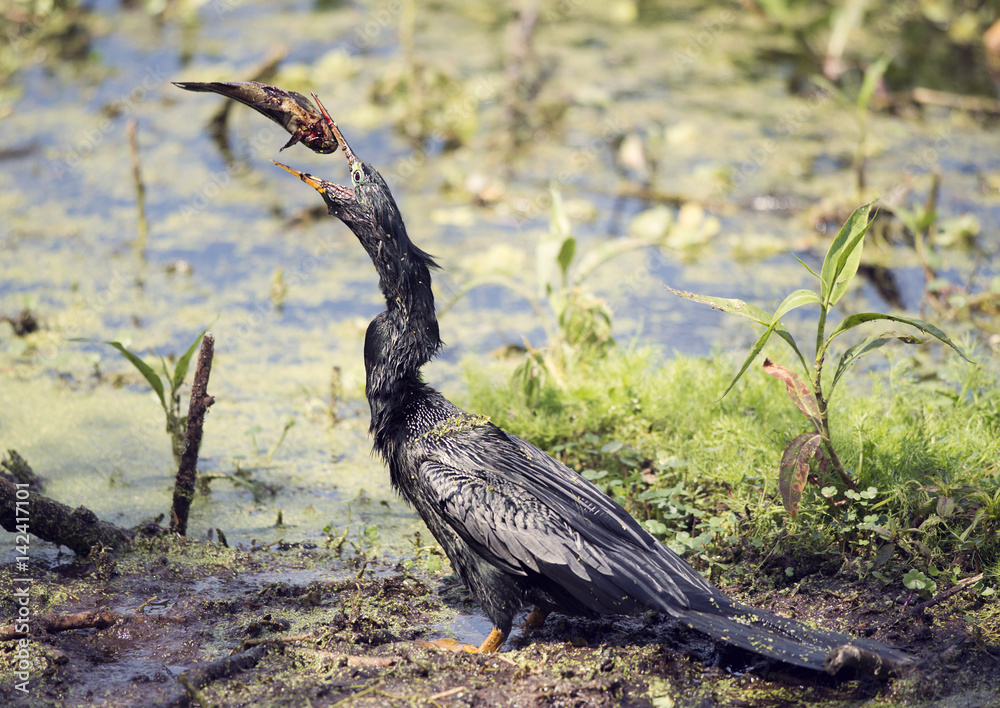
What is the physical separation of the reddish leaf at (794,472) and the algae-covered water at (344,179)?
1615 mm

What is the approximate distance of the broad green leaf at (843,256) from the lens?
312cm

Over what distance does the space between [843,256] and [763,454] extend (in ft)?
3.50

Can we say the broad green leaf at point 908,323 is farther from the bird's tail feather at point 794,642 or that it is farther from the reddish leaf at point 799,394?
the bird's tail feather at point 794,642

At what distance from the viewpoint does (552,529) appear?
3172 mm

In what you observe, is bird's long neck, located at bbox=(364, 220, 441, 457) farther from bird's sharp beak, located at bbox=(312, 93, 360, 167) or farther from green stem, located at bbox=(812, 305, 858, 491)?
green stem, located at bbox=(812, 305, 858, 491)

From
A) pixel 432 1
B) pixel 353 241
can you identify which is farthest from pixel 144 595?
pixel 432 1

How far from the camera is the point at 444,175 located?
7.13 meters

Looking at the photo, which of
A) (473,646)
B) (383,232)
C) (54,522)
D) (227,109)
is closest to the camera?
(473,646)

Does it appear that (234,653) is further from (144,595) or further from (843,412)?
(843,412)

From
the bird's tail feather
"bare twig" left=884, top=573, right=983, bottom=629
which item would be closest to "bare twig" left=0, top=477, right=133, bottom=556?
the bird's tail feather

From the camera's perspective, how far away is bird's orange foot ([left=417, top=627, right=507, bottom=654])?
10.5 feet

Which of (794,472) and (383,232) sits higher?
(383,232)

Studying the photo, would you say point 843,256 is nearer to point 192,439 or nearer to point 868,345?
point 868,345

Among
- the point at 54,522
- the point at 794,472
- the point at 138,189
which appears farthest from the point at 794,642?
the point at 138,189
